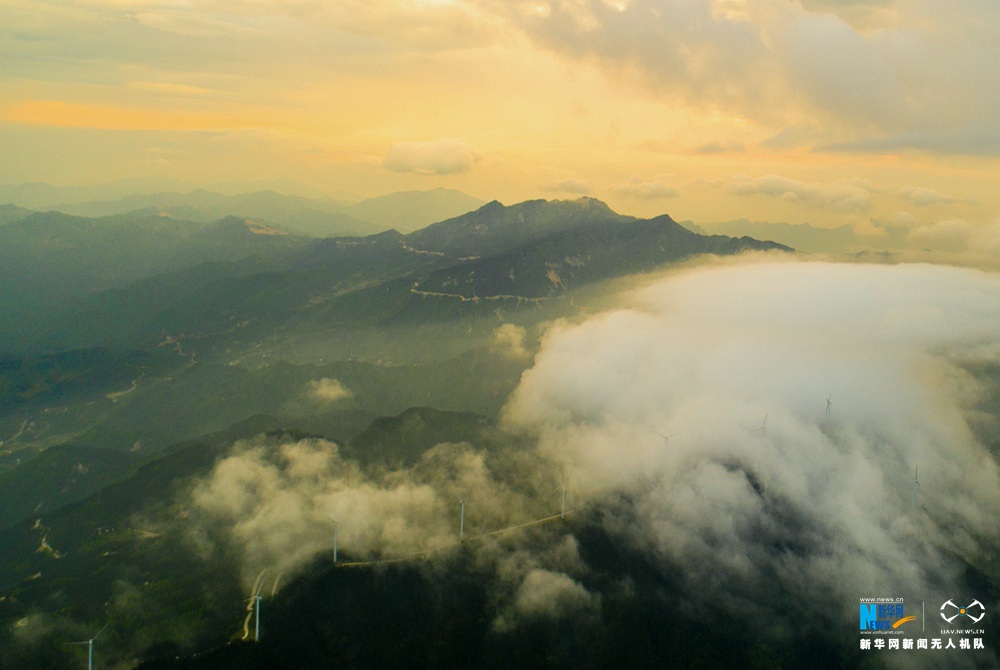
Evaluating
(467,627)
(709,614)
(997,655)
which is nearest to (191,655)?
(467,627)

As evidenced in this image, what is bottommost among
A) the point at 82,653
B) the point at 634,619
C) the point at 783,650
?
the point at 783,650

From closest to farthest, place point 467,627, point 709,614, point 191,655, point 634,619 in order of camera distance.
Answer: point 191,655 → point 467,627 → point 634,619 → point 709,614

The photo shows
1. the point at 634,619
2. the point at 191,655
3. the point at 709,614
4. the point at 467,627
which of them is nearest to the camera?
the point at 191,655

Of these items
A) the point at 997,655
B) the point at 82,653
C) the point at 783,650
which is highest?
the point at 82,653

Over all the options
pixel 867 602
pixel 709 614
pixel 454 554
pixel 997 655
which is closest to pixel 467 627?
pixel 454 554

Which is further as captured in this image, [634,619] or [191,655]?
[634,619]

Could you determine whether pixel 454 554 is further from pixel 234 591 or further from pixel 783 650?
pixel 783 650

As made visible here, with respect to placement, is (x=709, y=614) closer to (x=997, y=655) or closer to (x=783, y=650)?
(x=783, y=650)

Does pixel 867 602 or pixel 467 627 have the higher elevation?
pixel 467 627

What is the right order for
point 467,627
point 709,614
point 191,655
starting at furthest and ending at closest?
1. point 709,614
2. point 467,627
3. point 191,655
